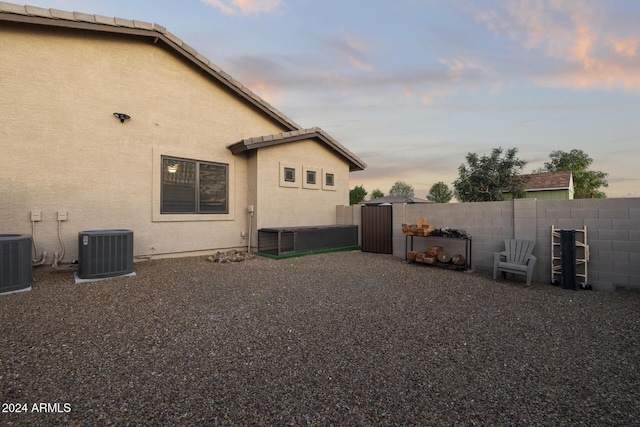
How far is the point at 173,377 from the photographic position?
2273 mm

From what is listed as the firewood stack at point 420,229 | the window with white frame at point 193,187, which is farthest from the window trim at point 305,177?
the firewood stack at point 420,229

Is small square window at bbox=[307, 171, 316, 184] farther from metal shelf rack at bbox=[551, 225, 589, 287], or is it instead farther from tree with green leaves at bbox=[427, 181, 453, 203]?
tree with green leaves at bbox=[427, 181, 453, 203]

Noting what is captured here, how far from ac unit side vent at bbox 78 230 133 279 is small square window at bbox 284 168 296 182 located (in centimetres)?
521

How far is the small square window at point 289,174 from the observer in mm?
9961

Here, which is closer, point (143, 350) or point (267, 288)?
point (143, 350)

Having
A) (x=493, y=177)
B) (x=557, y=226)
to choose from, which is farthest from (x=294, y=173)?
(x=493, y=177)

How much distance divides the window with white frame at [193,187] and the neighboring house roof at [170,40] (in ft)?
3.54

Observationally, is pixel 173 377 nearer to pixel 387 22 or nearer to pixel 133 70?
pixel 133 70

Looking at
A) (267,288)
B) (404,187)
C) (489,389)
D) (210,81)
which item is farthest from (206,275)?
(404,187)

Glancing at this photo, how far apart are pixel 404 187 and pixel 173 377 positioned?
73439mm

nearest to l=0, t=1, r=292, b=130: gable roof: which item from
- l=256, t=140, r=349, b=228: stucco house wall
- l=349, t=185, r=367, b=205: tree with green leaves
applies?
l=256, t=140, r=349, b=228: stucco house wall

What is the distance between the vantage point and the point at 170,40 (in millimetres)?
7746

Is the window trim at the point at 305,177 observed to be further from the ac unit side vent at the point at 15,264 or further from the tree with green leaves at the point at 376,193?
the tree with green leaves at the point at 376,193

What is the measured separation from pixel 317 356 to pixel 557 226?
5917 millimetres
